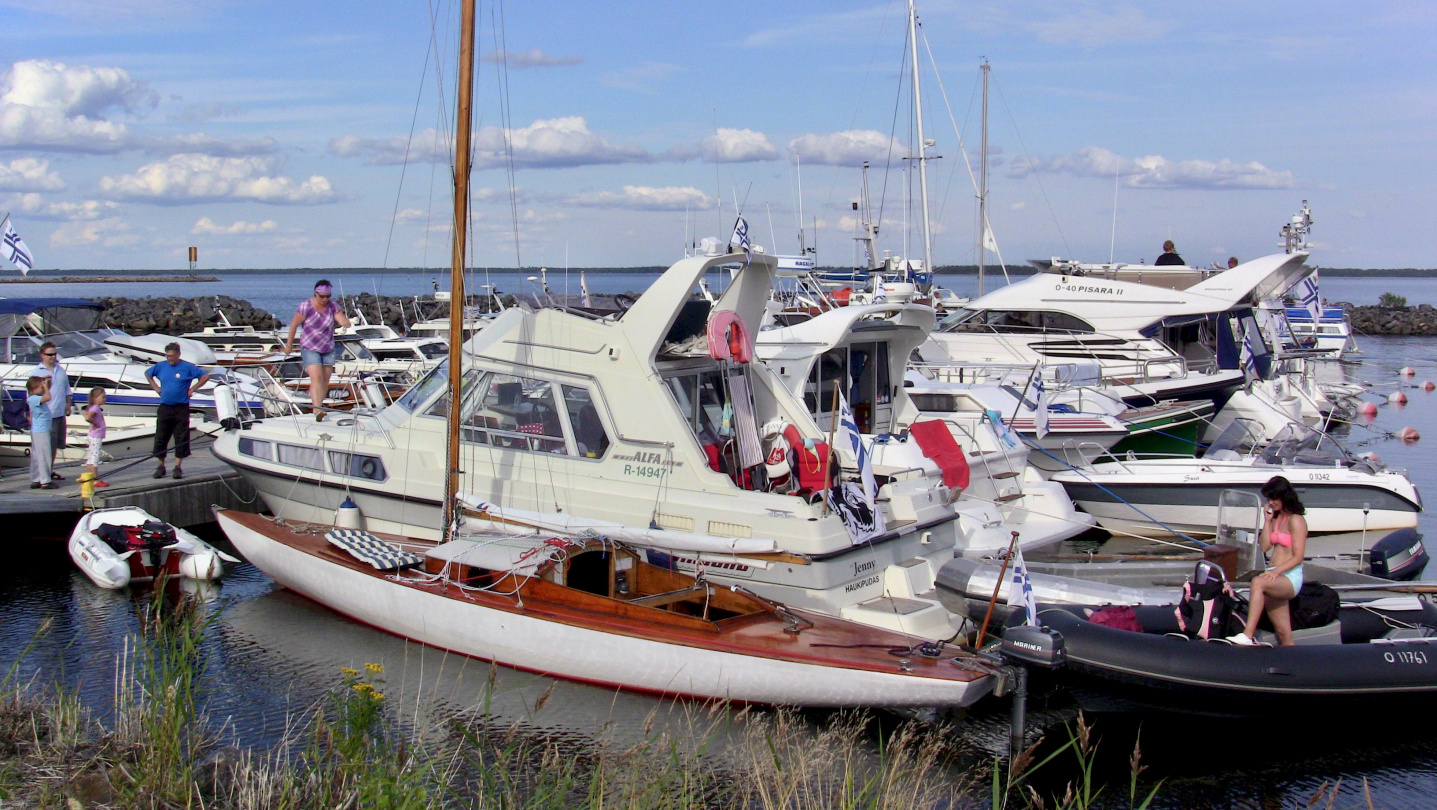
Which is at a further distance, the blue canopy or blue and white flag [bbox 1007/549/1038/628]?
the blue canopy

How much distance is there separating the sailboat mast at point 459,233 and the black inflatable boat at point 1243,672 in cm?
483

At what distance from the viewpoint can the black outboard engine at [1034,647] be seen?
23.1ft

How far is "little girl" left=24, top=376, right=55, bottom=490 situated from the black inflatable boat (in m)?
10.5

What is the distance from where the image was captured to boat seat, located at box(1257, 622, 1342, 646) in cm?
817

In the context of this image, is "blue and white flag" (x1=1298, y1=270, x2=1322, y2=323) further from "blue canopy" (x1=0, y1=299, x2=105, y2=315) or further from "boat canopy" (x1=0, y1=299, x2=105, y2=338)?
"blue canopy" (x1=0, y1=299, x2=105, y2=315)

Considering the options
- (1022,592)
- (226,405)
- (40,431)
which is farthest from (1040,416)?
(40,431)

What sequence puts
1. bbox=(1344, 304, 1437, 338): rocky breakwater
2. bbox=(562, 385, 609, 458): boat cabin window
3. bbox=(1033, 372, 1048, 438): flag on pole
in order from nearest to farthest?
bbox=(562, 385, 609, 458): boat cabin window, bbox=(1033, 372, 1048, 438): flag on pole, bbox=(1344, 304, 1437, 338): rocky breakwater

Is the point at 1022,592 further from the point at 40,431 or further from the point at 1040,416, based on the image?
the point at 40,431

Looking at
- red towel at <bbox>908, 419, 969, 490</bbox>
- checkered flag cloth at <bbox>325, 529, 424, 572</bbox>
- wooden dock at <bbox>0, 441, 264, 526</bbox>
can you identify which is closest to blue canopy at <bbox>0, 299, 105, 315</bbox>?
wooden dock at <bbox>0, 441, 264, 526</bbox>

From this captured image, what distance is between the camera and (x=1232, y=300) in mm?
22500

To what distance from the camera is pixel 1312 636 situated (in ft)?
27.0

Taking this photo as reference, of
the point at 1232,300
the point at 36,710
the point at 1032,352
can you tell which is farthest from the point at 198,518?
the point at 1232,300

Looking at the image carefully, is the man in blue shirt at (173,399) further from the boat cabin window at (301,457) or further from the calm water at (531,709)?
the calm water at (531,709)

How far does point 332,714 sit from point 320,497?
3837 mm
